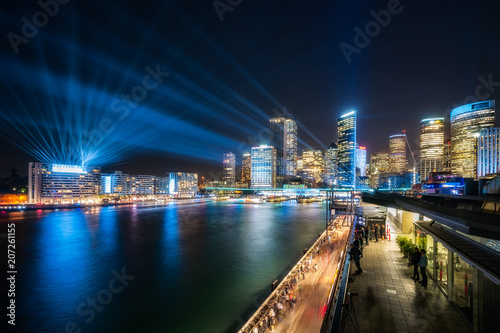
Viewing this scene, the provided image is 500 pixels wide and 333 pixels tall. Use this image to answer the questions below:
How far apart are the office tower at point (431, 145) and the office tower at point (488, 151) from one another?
2032 inches

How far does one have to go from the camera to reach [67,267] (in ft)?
63.2

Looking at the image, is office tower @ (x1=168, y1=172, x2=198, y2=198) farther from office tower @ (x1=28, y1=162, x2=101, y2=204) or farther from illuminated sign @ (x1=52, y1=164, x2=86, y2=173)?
illuminated sign @ (x1=52, y1=164, x2=86, y2=173)

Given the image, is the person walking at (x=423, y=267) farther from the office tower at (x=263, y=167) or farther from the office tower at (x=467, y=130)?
the office tower at (x=263, y=167)

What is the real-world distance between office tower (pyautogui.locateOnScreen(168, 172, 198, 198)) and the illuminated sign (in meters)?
64.9

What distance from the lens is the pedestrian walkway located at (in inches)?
207

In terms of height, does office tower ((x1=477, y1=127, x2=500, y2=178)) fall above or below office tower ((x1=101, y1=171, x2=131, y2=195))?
above

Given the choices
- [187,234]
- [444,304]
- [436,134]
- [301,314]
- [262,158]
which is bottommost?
[187,234]

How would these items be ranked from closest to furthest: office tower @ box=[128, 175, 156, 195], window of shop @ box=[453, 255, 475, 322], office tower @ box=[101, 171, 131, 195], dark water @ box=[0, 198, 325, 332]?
window of shop @ box=[453, 255, 475, 322] → dark water @ box=[0, 198, 325, 332] → office tower @ box=[101, 171, 131, 195] → office tower @ box=[128, 175, 156, 195]

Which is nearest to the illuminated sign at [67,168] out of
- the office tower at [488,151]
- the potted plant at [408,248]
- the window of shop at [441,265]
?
the potted plant at [408,248]

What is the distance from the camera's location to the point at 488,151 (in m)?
79.3

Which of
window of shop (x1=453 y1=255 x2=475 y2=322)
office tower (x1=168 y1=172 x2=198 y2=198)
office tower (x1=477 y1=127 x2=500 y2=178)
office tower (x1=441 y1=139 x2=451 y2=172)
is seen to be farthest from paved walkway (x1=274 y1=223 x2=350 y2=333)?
office tower (x1=168 y1=172 x2=198 y2=198)

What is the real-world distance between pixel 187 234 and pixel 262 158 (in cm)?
12243

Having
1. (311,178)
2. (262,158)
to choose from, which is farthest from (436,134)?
(262,158)

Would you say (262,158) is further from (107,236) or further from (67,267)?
(67,267)
